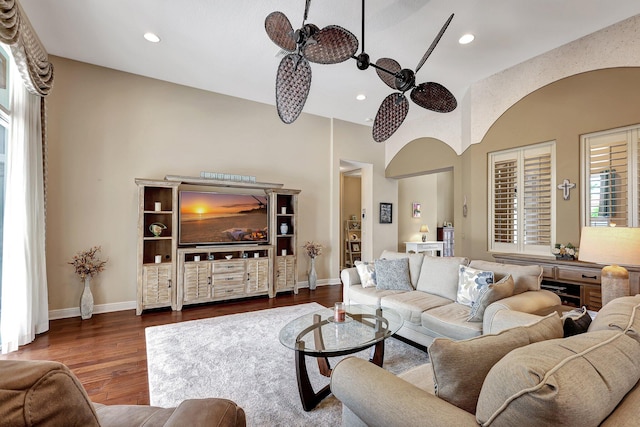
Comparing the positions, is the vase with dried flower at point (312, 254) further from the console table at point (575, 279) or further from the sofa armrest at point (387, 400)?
the sofa armrest at point (387, 400)

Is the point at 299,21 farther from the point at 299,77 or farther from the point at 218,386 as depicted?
the point at 218,386

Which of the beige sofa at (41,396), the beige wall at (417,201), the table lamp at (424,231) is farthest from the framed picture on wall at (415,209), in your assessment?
the beige sofa at (41,396)

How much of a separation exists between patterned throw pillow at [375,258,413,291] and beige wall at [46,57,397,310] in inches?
106

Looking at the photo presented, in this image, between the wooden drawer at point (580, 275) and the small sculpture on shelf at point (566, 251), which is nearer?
the wooden drawer at point (580, 275)

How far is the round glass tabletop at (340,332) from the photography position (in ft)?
6.88

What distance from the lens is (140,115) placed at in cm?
448

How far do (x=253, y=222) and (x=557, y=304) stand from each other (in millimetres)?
4216

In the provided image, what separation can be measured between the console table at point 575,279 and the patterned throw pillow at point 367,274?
1.86 meters

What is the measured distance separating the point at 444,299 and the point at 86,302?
14.6 ft

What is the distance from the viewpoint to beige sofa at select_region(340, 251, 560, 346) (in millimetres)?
2445

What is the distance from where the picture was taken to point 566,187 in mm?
3662

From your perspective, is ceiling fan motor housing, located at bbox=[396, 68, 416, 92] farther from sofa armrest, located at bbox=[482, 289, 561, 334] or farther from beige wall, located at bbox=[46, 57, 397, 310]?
beige wall, located at bbox=[46, 57, 397, 310]

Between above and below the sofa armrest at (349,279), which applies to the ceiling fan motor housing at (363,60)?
above

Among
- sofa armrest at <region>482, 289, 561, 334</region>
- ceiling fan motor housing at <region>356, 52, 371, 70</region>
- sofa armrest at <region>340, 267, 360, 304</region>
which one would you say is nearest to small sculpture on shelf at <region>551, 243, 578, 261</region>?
sofa armrest at <region>482, 289, 561, 334</region>
